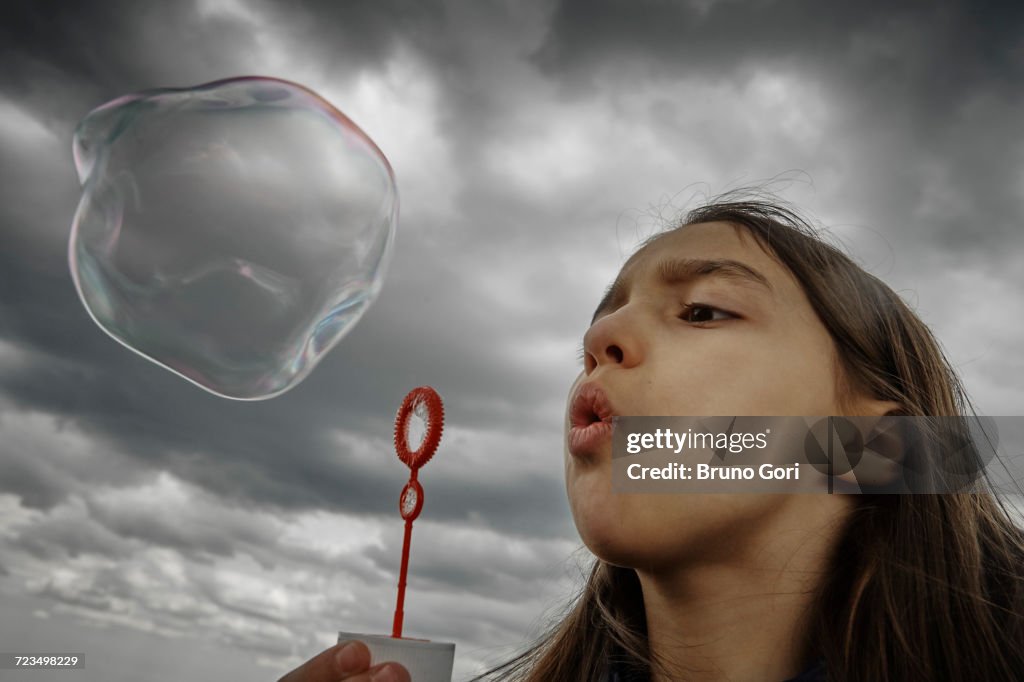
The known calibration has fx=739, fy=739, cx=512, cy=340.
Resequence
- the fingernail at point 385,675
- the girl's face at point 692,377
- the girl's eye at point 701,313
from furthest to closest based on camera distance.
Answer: the girl's eye at point 701,313
the girl's face at point 692,377
the fingernail at point 385,675

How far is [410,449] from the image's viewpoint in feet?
5.95

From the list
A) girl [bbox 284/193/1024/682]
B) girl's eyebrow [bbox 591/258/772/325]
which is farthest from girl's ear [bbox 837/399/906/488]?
girl's eyebrow [bbox 591/258/772/325]

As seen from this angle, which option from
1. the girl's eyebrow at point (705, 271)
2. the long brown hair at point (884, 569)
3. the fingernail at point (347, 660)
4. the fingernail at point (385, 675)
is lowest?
the fingernail at point (385, 675)

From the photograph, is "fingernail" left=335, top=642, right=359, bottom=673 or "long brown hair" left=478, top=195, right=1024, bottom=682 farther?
"long brown hair" left=478, top=195, right=1024, bottom=682

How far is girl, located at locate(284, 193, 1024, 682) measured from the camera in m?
1.59

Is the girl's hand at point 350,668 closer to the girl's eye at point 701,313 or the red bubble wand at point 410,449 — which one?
the red bubble wand at point 410,449

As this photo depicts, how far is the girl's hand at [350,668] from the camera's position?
130 cm

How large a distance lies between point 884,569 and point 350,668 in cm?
123

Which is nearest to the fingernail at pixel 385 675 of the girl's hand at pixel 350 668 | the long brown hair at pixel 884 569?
the girl's hand at pixel 350 668

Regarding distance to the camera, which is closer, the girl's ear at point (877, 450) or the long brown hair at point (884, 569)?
the long brown hair at point (884, 569)

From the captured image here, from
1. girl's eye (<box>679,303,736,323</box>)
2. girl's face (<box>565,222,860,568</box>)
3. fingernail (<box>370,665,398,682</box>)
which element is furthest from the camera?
girl's eye (<box>679,303,736,323</box>)

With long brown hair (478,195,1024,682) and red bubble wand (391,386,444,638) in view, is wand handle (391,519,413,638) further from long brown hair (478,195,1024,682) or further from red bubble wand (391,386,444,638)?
long brown hair (478,195,1024,682)

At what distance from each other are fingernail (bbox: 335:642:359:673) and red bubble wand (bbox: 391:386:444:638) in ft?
0.59

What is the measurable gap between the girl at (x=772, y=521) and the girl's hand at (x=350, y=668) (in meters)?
0.04
